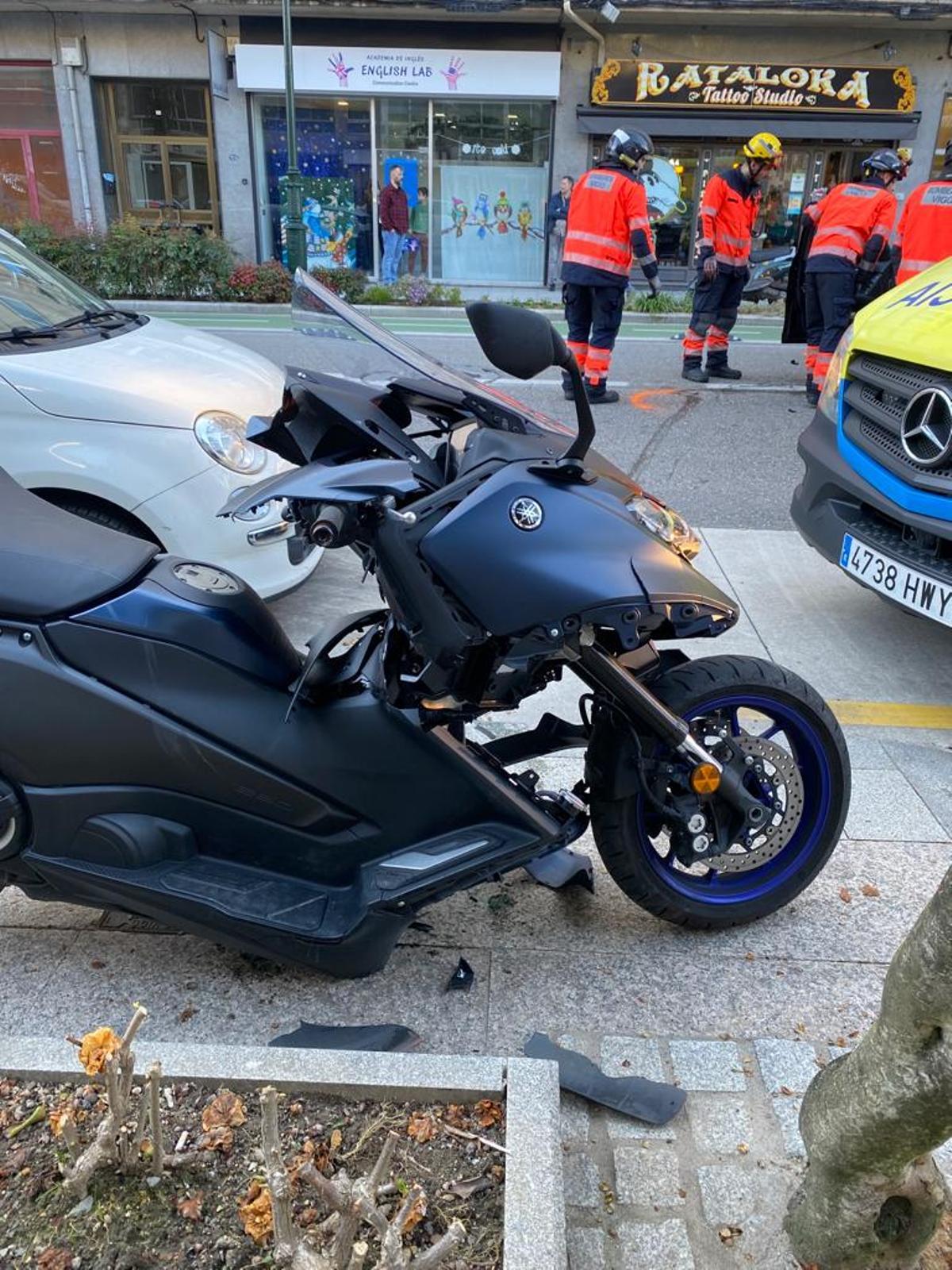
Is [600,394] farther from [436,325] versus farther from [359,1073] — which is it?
[359,1073]

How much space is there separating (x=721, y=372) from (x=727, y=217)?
1552mm

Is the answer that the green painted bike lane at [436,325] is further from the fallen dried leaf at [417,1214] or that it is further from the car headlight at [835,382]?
the fallen dried leaf at [417,1214]

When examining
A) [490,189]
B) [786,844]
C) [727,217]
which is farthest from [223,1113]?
[490,189]

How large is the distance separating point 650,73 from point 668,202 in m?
2.24

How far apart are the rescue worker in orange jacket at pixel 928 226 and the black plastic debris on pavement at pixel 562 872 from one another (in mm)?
6001

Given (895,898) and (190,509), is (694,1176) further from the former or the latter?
(190,509)

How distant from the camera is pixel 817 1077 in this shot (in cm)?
165

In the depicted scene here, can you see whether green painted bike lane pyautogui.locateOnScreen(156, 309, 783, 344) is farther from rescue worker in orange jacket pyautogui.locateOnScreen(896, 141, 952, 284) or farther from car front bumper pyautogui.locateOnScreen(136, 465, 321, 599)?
car front bumper pyautogui.locateOnScreen(136, 465, 321, 599)

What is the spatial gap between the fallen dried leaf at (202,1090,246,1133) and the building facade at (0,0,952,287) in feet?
63.6

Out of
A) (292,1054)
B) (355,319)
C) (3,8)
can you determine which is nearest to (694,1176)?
(292,1054)

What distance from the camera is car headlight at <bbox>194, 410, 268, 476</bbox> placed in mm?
3770

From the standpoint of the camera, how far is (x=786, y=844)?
2537 millimetres

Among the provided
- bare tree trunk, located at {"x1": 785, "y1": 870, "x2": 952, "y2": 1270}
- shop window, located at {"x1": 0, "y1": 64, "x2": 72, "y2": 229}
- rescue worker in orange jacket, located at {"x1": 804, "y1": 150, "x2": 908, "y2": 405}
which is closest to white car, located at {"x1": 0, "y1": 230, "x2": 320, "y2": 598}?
bare tree trunk, located at {"x1": 785, "y1": 870, "x2": 952, "y2": 1270}

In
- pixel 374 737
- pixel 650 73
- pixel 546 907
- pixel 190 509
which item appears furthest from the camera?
pixel 650 73
